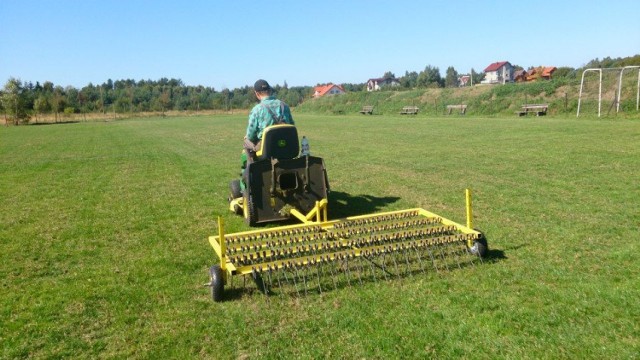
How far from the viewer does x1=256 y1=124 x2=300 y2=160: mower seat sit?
25.0 feet

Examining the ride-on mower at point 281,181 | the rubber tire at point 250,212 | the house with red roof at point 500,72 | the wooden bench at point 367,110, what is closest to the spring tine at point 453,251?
the ride-on mower at point 281,181

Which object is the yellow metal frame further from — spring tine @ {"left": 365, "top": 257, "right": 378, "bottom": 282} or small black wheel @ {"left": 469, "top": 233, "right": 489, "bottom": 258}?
spring tine @ {"left": 365, "top": 257, "right": 378, "bottom": 282}

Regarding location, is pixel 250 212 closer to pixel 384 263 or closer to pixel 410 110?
pixel 384 263

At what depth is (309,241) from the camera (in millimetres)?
6336

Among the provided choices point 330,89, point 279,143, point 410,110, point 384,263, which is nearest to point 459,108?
point 410,110

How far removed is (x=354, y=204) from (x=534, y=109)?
105 feet

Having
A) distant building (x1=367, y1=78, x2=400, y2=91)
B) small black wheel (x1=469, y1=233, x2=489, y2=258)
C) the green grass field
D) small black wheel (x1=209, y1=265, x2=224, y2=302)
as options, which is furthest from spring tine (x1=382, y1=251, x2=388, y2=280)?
distant building (x1=367, y1=78, x2=400, y2=91)

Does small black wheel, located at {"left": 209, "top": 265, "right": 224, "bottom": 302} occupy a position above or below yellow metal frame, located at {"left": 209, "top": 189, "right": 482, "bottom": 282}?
below

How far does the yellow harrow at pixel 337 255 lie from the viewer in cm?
525

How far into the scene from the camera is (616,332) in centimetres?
401

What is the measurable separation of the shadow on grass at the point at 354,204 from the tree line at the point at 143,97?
133 ft

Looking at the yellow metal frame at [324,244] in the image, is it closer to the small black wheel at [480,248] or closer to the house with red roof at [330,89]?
the small black wheel at [480,248]

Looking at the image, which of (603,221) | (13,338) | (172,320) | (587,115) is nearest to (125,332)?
(172,320)

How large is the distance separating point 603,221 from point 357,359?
5.04 meters
